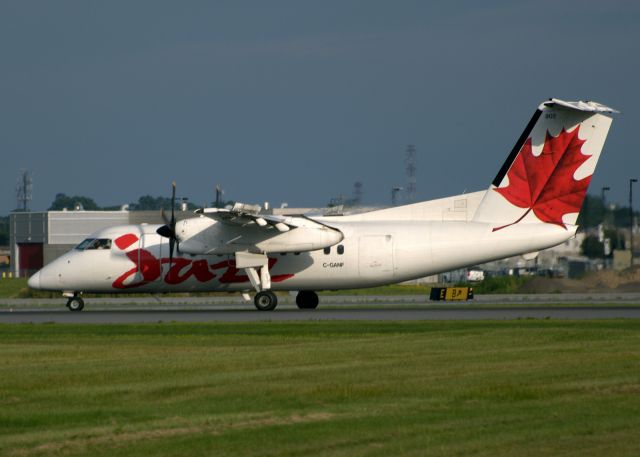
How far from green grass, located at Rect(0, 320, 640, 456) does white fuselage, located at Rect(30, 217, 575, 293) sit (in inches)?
400

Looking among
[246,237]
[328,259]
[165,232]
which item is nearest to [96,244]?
[165,232]

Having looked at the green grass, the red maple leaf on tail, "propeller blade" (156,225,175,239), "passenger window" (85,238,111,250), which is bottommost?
the green grass

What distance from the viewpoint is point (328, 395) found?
51.6ft

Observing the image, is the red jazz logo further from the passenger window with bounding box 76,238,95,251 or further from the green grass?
the green grass

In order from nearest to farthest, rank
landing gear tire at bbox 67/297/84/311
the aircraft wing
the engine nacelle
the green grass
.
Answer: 1. the green grass
2. the aircraft wing
3. the engine nacelle
4. landing gear tire at bbox 67/297/84/311

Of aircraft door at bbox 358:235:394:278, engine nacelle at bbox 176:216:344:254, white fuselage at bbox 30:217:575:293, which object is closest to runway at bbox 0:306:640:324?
white fuselage at bbox 30:217:575:293

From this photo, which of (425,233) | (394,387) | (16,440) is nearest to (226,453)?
(16,440)

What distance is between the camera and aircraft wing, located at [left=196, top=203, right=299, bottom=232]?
35594 mm

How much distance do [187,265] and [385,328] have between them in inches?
455

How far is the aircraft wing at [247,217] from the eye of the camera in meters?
35.6

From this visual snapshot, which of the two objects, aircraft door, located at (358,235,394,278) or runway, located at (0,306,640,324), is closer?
runway, located at (0,306,640,324)

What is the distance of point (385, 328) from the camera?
29.2 metres

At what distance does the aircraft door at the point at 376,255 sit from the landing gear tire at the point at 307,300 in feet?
12.6

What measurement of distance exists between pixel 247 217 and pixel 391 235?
521cm
